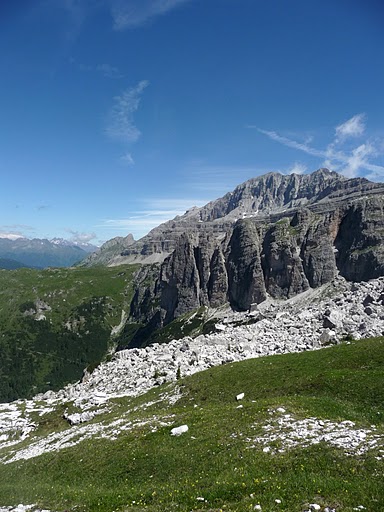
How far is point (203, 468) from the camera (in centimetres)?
2173

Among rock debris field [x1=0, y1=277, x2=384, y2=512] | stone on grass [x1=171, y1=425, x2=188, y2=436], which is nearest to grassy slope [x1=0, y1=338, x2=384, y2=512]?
stone on grass [x1=171, y1=425, x2=188, y2=436]

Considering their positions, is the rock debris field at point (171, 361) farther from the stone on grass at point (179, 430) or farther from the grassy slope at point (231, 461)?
the grassy slope at point (231, 461)

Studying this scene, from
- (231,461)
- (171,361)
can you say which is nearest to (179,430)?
(231,461)

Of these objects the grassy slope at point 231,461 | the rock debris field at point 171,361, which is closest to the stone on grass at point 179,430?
the grassy slope at point 231,461

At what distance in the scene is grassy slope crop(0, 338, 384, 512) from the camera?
16.4 metres

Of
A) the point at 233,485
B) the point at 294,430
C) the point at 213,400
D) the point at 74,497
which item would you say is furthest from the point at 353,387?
the point at 74,497

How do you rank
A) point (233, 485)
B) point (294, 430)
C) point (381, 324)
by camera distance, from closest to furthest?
point (233, 485)
point (294, 430)
point (381, 324)

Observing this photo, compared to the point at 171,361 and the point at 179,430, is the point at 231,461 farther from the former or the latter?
the point at 171,361

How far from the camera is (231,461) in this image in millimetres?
21500

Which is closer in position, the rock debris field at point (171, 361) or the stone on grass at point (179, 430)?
the stone on grass at point (179, 430)

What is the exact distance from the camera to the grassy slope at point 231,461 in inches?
646

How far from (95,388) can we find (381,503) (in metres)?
56.8

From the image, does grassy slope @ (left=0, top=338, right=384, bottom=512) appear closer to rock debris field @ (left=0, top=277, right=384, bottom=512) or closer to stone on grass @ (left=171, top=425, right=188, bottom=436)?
stone on grass @ (left=171, top=425, right=188, bottom=436)

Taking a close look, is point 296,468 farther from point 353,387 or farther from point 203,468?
point 353,387
